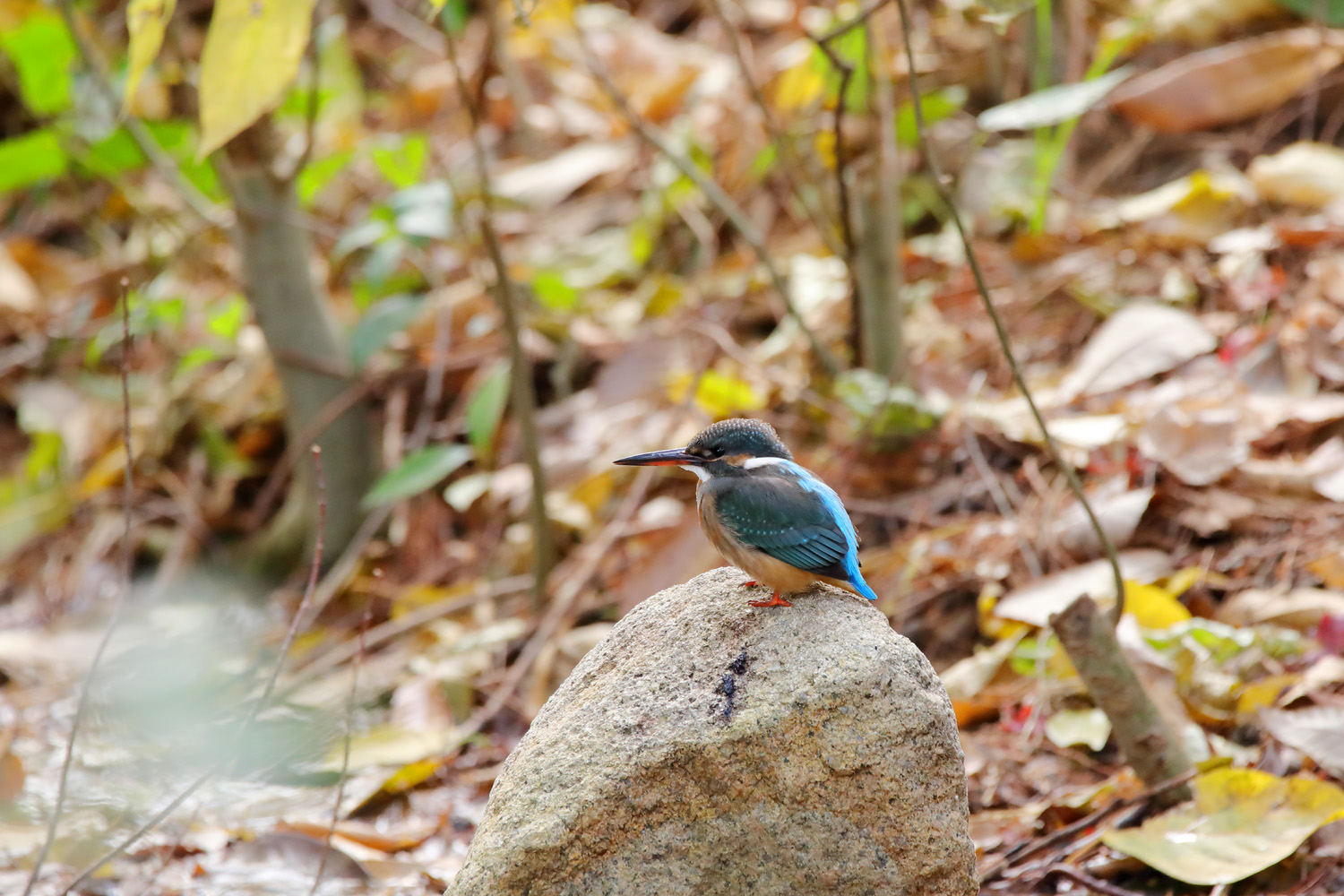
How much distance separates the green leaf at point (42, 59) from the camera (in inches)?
268

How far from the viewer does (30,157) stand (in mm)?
7027

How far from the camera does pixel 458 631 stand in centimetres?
528

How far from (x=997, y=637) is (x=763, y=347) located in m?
2.14

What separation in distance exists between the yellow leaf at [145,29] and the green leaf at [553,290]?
12.5 ft

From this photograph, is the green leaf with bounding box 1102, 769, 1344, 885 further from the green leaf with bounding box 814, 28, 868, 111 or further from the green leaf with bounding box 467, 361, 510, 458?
the green leaf with bounding box 467, 361, 510, 458

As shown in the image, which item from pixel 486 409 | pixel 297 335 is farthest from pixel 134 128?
pixel 486 409

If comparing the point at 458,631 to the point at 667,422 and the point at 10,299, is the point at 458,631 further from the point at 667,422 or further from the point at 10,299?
the point at 10,299

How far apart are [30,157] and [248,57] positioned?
553cm

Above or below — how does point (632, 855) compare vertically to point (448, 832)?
above

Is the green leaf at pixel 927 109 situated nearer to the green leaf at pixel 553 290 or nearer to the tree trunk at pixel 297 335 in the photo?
the green leaf at pixel 553 290

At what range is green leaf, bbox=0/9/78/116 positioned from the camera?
22.3 ft

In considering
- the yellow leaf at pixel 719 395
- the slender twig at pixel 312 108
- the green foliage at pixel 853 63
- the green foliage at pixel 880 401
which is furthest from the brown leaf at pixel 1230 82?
the slender twig at pixel 312 108

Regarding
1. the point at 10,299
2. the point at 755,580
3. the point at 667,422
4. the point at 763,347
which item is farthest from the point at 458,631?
the point at 10,299

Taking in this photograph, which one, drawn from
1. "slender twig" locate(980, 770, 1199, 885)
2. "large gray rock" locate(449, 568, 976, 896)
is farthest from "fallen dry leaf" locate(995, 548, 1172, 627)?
"large gray rock" locate(449, 568, 976, 896)
